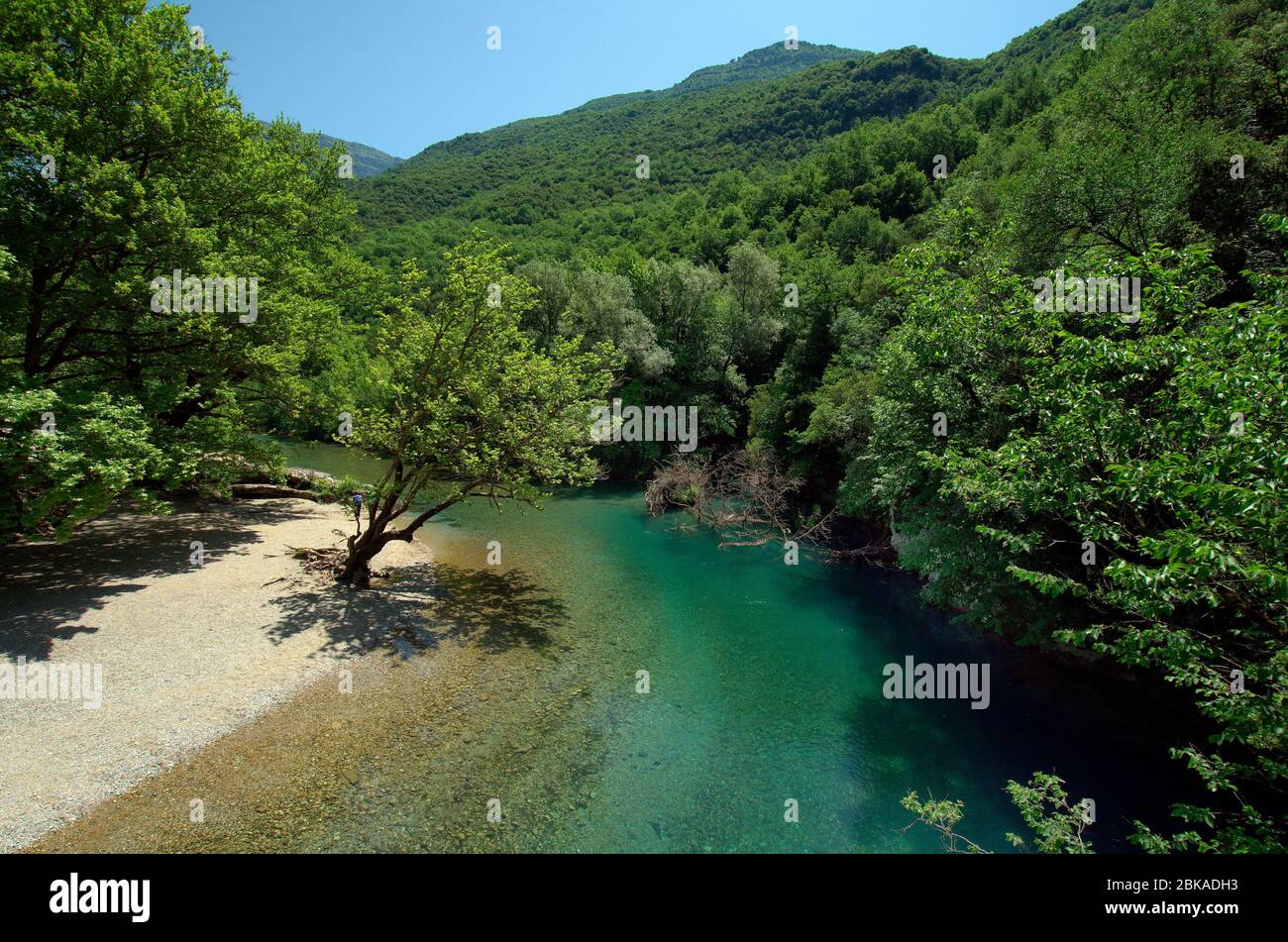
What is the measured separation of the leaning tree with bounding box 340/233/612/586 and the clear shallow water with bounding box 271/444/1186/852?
4.14 metres

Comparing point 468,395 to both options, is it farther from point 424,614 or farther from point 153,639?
point 153,639

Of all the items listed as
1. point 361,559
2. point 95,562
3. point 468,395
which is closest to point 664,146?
point 468,395

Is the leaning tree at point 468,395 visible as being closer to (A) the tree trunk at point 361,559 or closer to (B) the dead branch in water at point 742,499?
(A) the tree trunk at point 361,559

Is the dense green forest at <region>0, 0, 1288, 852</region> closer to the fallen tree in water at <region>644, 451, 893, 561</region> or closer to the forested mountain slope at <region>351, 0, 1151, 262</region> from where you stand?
the fallen tree in water at <region>644, 451, 893, 561</region>

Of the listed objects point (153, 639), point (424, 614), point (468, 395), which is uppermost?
point (468, 395)

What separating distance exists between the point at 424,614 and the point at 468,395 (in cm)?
665

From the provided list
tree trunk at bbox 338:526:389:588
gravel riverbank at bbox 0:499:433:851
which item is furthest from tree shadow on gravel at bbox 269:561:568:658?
tree trunk at bbox 338:526:389:588

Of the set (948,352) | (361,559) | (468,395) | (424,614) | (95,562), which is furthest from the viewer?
(468,395)

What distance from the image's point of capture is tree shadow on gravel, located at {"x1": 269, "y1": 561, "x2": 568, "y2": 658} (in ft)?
47.8

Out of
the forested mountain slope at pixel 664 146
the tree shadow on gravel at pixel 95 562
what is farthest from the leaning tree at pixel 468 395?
the forested mountain slope at pixel 664 146

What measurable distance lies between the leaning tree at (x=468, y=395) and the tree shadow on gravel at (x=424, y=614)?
4.47 feet

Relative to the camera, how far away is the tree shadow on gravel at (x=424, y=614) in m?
14.6

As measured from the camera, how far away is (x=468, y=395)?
17.4 meters

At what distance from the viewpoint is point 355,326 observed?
24.8 metres
